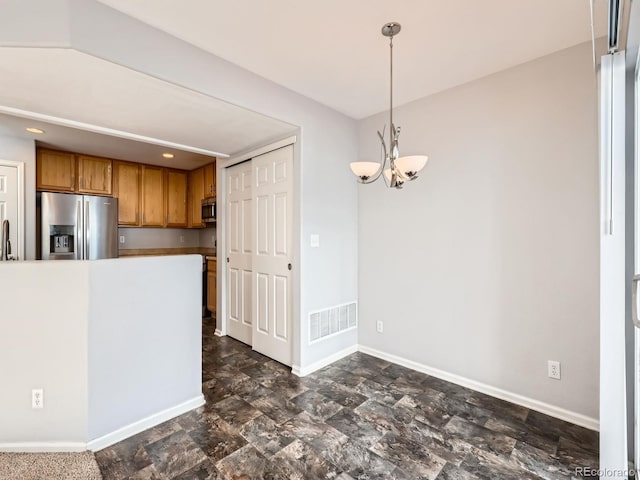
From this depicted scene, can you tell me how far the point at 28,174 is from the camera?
126 inches

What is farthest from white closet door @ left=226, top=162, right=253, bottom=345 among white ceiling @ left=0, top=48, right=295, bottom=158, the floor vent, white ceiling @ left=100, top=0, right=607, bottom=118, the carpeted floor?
the carpeted floor

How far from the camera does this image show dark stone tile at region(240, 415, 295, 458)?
1828mm

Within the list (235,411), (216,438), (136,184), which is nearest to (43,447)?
(216,438)

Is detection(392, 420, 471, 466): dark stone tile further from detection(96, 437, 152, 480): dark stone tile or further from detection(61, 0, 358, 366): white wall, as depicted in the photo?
detection(96, 437, 152, 480): dark stone tile

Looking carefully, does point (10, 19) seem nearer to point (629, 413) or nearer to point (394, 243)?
point (394, 243)

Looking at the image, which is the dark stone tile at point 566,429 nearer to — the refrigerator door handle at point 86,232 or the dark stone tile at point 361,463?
the dark stone tile at point 361,463

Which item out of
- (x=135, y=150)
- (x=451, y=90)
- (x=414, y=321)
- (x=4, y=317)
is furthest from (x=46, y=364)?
(x=451, y=90)

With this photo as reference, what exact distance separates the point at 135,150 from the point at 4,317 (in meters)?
2.88

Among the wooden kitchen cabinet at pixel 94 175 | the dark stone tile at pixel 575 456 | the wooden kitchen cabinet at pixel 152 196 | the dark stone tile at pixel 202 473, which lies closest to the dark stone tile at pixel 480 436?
the dark stone tile at pixel 575 456

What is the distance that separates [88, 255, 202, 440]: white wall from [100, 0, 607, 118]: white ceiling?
1.56 m

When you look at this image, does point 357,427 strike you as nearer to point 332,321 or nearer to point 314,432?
point 314,432

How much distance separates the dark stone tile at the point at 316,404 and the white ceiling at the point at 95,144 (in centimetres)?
331

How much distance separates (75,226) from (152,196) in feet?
4.05

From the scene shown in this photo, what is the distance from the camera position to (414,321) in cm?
293
